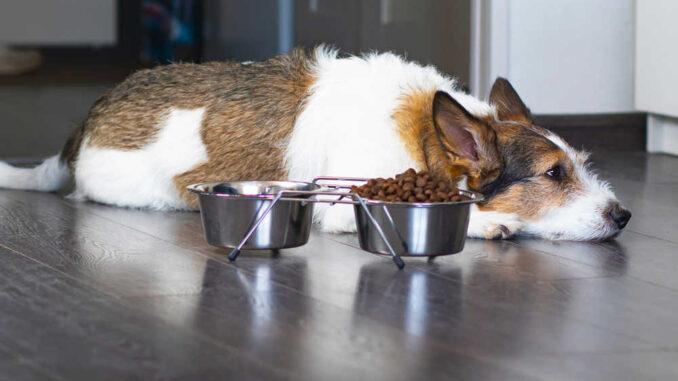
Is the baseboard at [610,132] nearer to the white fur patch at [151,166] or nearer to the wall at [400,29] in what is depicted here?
the wall at [400,29]

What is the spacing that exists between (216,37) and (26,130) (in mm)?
1115

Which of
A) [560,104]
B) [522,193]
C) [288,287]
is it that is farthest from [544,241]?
[560,104]

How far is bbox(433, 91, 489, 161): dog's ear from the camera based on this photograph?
2688 millimetres

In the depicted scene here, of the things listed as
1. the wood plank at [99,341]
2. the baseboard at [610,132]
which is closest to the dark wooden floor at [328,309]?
the wood plank at [99,341]

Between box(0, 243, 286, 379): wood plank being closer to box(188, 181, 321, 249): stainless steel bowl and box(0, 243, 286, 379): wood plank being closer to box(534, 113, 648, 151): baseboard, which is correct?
box(188, 181, 321, 249): stainless steel bowl

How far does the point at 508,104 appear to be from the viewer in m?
3.08

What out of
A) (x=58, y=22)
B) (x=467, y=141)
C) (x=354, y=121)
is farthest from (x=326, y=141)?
(x=58, y=22)

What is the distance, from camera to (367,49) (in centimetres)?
524

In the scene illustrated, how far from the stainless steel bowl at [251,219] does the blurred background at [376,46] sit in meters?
2.71

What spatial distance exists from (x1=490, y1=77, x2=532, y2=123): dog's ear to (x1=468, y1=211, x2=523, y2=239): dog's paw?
1.19 feet

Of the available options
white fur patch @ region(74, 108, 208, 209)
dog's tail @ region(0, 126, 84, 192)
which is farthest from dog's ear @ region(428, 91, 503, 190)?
dog's tail @ region(0, 126, 84, 192)

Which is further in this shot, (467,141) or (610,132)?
(610,132)

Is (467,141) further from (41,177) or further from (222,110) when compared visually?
(41,177)

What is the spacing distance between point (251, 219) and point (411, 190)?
1.31 ft
